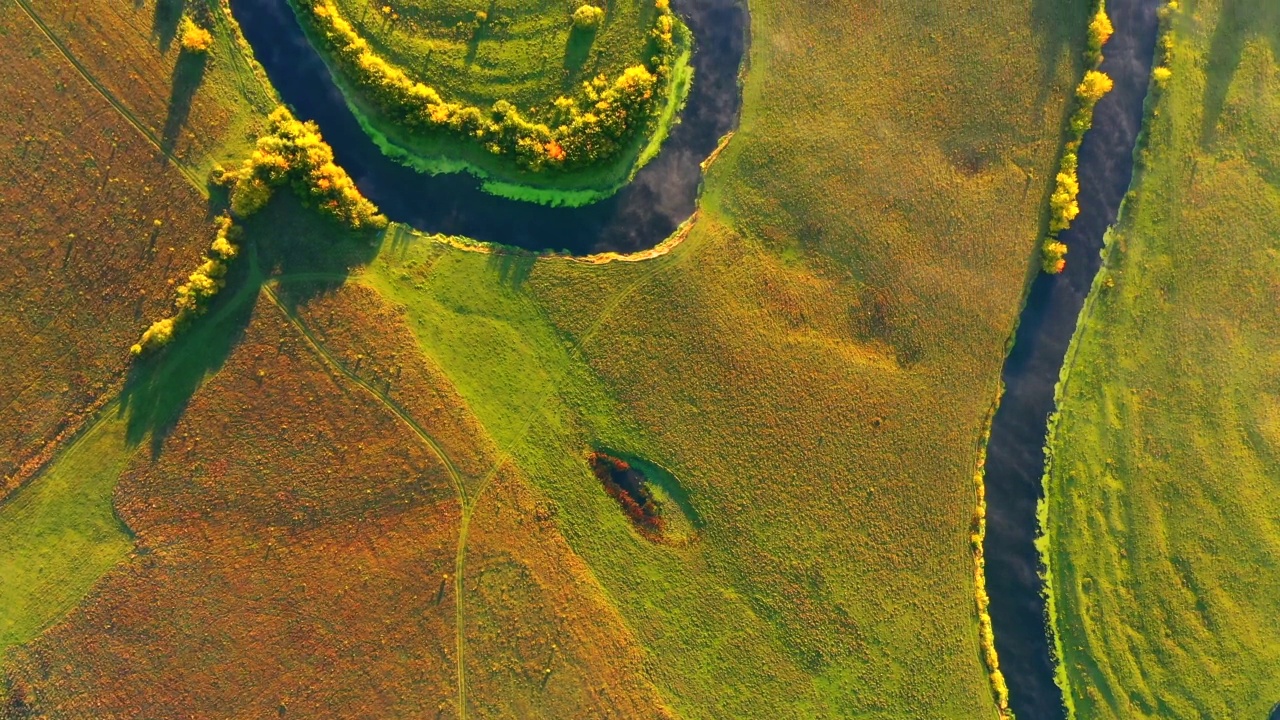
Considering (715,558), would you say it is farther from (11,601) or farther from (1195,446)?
(11,601)

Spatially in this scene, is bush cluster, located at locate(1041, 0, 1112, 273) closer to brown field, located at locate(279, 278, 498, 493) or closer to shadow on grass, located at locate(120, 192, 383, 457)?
brown field, located at locate(279, 278, 498, 493)

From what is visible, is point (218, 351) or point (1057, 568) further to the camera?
point (1057, 568)

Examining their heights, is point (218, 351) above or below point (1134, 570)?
below

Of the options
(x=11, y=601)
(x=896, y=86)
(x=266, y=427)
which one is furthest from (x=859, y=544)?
(x=11, y=601)

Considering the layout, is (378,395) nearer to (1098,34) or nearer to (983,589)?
(983,589)

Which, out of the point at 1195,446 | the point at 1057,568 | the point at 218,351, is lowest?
the point at 218,351

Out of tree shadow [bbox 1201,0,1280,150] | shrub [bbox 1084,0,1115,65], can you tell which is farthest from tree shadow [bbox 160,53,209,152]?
tree shadow [bbox 1201,0,1280,150]
